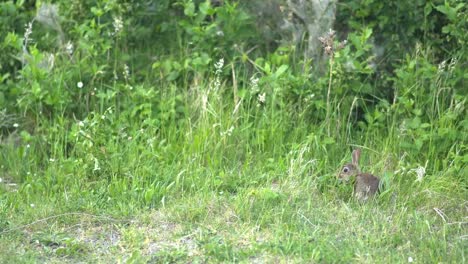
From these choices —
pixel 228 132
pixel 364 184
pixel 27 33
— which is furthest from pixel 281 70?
pixel 27 33

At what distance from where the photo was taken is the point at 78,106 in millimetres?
7508

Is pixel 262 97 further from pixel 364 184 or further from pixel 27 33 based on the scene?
pixel 27 33

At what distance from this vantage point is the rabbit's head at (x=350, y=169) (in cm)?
621

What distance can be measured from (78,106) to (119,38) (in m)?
0.75

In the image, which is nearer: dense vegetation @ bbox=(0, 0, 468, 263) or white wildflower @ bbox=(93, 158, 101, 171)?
dense vegetation @ bbox=(0, 0, 468, 263)

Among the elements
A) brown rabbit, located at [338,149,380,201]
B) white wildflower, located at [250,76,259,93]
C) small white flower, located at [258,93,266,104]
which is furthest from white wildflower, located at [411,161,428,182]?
white wildflower, located at [250,76,259,93]

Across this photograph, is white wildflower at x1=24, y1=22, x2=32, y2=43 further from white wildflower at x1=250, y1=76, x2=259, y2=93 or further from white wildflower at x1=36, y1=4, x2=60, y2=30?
white wildflower at x1=250, y1=76, x2=259, y2=93

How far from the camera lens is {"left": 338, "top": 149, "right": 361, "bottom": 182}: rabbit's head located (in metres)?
6.21

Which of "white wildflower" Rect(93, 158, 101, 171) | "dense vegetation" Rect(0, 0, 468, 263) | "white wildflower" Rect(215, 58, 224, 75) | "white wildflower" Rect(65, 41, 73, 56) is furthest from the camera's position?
"white wildflower" Rect(65, 41, 73, 56)

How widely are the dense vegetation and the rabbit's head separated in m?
0.07

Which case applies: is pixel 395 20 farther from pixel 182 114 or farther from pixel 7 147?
pixel 7 147

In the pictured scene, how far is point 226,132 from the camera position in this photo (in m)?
6.80

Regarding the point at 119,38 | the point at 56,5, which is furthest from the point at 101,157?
the point at 56,5

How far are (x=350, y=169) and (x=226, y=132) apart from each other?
1043mm
